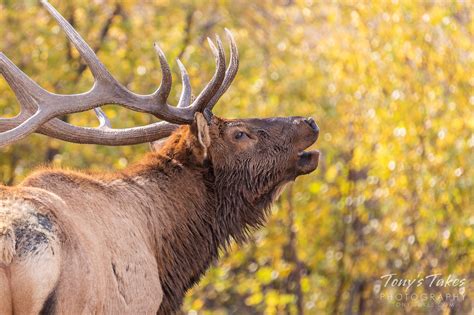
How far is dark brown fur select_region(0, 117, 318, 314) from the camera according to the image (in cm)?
648

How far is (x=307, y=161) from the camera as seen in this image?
7.75m

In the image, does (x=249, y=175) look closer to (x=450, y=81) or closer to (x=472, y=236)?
(x=472, y=236)

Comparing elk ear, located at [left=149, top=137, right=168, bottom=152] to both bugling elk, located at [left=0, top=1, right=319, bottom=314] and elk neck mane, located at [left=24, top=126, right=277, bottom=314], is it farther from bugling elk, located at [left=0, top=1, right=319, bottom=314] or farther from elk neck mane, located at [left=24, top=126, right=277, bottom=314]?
elk neck mane, located at [left=24, top=126, right=277, bottom=314]

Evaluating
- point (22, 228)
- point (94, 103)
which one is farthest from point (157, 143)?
point (22, 228)

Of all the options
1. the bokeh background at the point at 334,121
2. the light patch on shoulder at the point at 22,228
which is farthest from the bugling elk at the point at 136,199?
the bokeh background at the point at 334,121

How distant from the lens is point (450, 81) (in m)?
13.0

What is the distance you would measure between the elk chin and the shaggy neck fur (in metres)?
0.26

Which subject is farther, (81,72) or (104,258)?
(81,72)

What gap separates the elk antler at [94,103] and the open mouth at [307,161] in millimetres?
789

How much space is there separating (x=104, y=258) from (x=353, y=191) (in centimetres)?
883

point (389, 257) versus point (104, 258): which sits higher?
point (104, 258)

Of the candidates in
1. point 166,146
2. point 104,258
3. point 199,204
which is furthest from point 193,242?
point 104,258

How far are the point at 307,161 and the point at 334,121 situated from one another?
7.46 metres

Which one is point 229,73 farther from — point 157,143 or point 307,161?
point 307,161
